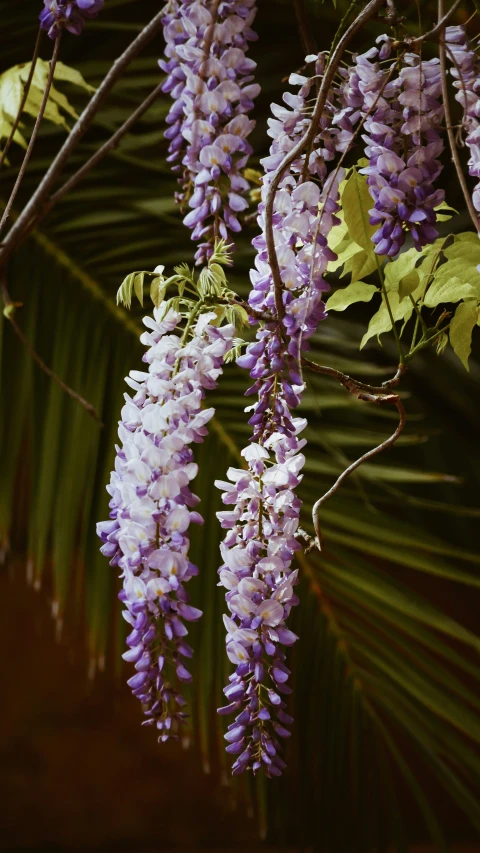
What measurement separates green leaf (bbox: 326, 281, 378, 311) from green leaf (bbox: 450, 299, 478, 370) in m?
0.05

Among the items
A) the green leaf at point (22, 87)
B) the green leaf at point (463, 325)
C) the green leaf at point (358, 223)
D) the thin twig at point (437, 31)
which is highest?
the green leaf at point (22, 87)

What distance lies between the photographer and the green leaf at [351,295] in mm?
478

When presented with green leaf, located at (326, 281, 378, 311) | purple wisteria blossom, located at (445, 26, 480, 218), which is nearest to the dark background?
green leaf, located at (326, 281, 378, 311)

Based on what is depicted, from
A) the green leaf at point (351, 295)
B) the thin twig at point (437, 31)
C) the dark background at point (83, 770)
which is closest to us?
the thin twig at point (437, 31)

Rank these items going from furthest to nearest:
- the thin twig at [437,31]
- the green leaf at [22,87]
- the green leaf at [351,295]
Answer: the green leaf at [22,87]
the green leaf at [351,295]
the thin twig at [437,31]

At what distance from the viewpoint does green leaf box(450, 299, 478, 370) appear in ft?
1.51

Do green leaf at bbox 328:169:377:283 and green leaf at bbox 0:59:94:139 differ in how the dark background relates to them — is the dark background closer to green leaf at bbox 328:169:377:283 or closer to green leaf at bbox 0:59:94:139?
green leaf at bbox 0:59:94:139

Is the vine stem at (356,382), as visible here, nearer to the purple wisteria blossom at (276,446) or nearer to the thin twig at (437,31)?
the purple wisteria blossom at (276,446)

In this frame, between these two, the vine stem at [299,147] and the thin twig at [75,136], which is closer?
the vine stem at [299,147]

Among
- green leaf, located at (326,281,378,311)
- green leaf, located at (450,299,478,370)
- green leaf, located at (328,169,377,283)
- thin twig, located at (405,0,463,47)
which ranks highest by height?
thin twig, located at (405,0,463,47)

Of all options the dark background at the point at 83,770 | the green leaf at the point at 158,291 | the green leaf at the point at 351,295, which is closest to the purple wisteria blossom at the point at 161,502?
the green leaf at the point at 158,291

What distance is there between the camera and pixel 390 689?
0.80m

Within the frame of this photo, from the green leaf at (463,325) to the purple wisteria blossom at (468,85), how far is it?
0.08 m

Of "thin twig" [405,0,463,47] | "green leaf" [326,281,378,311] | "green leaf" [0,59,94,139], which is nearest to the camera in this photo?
"thin twig" [405,0,463,47]
